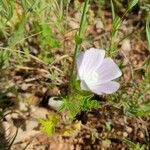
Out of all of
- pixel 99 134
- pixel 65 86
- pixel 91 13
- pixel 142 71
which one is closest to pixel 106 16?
pixel 91 13

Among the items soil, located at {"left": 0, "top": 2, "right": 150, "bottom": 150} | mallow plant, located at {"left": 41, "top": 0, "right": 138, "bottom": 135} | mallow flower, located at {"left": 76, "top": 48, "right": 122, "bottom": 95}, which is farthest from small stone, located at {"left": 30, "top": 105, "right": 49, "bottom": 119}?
mallow flower, located at {"left": 76, "top": 48, "right": 122, "bottom": 95}

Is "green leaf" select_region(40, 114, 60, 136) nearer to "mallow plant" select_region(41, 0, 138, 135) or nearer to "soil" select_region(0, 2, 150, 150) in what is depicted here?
"soil" select_region(0, 2, 150, 150)

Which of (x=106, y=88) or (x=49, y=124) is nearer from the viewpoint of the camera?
(x=106, y=88)

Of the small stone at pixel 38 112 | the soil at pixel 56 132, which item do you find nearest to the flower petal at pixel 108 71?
the soil at pixel 56 132

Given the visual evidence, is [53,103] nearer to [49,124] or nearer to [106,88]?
[49,124]

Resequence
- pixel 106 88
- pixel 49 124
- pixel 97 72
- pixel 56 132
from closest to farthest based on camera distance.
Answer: pixel 106 88
pixel 97 72
pixel 49 124
pixel 56 132

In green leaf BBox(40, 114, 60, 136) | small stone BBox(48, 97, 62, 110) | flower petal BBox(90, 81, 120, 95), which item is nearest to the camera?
flower petal BBox(90, 81, 120, 95)

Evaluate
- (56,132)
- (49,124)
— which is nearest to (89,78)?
(49,124)

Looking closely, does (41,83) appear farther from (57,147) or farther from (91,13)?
(91,13)
